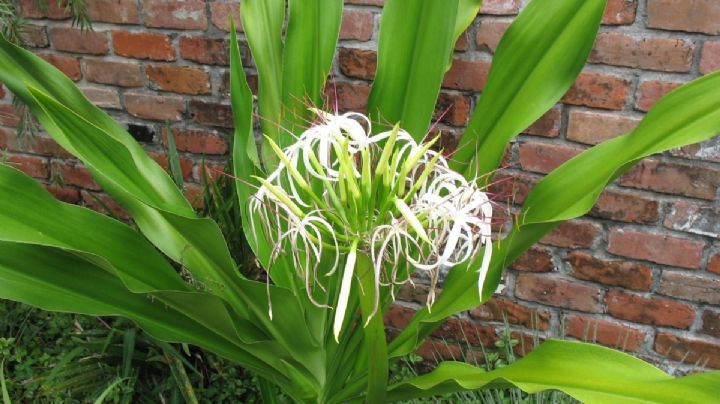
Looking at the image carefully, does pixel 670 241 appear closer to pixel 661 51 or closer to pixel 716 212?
pixel 716 212

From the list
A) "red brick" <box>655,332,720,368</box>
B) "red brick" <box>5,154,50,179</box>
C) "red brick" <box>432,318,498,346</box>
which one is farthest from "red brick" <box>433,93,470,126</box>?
"red brick" <box>5,154,50,179</box>

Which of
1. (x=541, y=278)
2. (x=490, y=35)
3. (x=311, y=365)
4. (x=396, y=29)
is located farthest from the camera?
(x=541, y=278)

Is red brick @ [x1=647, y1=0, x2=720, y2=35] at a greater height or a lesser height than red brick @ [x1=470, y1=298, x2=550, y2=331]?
greater

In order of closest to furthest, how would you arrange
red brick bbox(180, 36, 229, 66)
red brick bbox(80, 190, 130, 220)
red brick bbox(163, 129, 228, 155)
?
red brick bbox(180, 36, 229, 66) < red brick bbox(163, 129, 228, 155) < red brick bbox(80, 190, 130, 220)

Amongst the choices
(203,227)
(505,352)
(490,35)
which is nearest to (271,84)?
(203,227)

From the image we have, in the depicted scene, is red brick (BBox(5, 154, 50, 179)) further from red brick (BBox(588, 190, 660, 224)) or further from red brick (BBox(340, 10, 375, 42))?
red brick (BBox(588, 190, 660, 224))

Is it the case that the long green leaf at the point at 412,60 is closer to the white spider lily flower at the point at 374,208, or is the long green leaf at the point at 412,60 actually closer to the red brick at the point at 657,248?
the white spider lily flower at the point at 374,208
